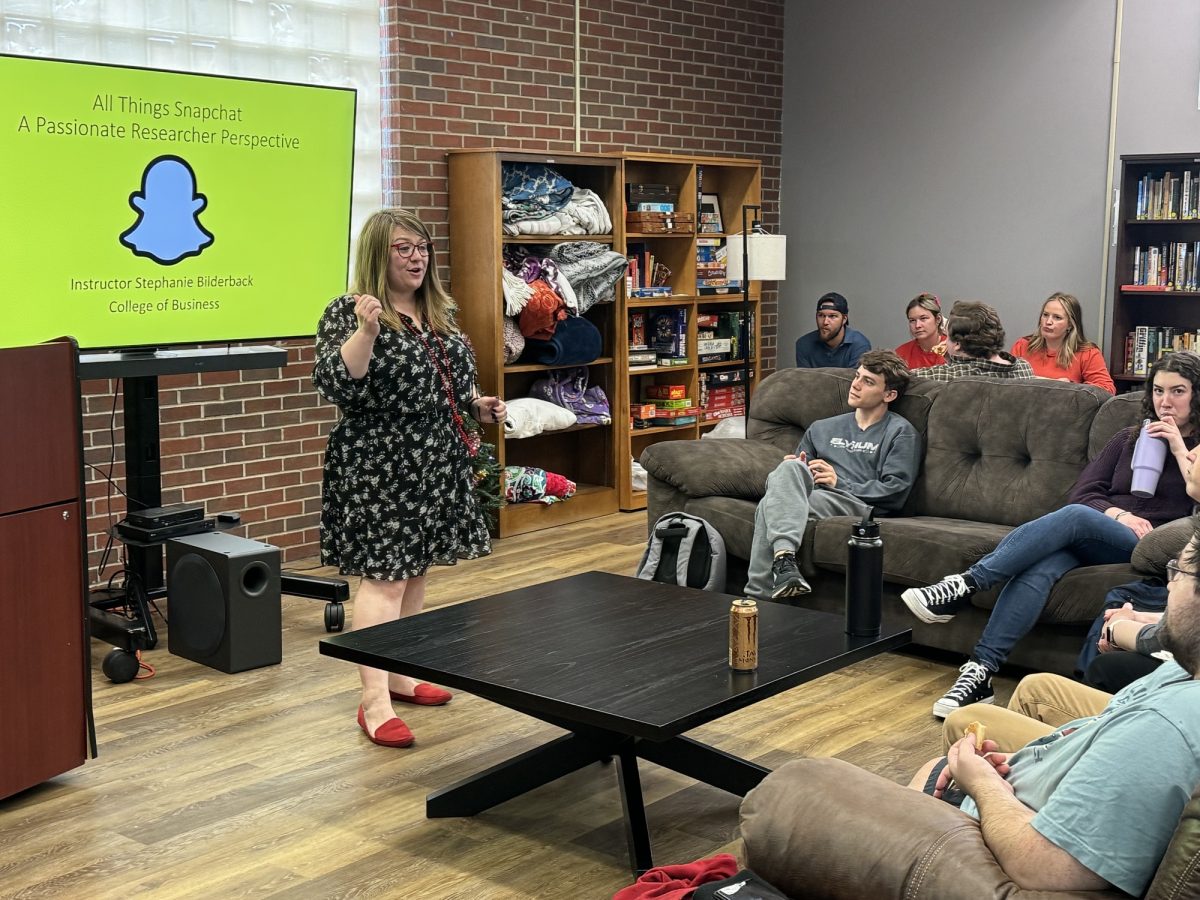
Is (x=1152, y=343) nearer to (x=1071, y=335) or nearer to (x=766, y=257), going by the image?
(x=1071, y=335)

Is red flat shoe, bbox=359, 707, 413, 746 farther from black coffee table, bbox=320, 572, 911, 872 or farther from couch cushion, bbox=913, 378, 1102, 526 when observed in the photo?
couch cushion, bbox=913, 378, 1102, 526

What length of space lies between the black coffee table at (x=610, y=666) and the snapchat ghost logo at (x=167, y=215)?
1.93 meters

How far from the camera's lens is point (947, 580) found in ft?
13.5

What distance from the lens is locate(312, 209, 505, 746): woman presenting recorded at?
361cm

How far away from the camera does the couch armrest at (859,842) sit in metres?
1.84

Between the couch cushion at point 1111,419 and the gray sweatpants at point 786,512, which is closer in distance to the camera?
the couch cushion at point 1111,419

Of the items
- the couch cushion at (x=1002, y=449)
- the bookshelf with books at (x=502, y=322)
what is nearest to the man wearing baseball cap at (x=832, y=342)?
the bookshelf with books at (x=502, y=322)

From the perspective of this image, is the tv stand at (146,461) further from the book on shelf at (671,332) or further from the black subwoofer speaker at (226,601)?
the book on shelf at (671,332)

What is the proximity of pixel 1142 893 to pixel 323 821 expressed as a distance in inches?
78.8

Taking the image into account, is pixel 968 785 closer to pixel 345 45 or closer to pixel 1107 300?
pixel 345 45

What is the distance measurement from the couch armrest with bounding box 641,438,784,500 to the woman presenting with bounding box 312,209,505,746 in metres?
1.30

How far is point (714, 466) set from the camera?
494 centimetres

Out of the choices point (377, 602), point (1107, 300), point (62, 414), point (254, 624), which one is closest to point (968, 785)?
point (377, 602)

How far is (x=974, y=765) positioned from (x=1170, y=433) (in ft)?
7.65
